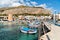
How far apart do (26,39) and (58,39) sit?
786 inches

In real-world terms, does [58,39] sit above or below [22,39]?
above

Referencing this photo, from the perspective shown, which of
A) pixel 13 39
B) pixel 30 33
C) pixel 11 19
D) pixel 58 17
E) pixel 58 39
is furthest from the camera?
pixel 11 19

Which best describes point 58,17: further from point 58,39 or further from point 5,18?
point 58,39

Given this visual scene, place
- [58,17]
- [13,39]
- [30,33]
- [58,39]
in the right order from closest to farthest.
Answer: [58,39] → [13,39] → [30,33] → [58,17]

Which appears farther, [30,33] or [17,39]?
[30,33]

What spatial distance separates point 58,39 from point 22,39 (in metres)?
20.3

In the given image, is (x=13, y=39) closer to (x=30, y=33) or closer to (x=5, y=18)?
(x=30, y=33)

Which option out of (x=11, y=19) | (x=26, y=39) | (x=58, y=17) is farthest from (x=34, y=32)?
(x=11, y=19)

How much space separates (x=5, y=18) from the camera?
13125cm

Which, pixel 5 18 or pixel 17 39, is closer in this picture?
pixel 17 39

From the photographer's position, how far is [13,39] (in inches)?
1483

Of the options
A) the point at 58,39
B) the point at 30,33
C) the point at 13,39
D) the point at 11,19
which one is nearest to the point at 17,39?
Answer: the point at 13,39

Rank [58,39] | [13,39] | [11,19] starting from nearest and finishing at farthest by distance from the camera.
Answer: [58,39]
[13,39]
[11,19]

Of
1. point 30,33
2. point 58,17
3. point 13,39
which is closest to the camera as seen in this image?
point 13,39
